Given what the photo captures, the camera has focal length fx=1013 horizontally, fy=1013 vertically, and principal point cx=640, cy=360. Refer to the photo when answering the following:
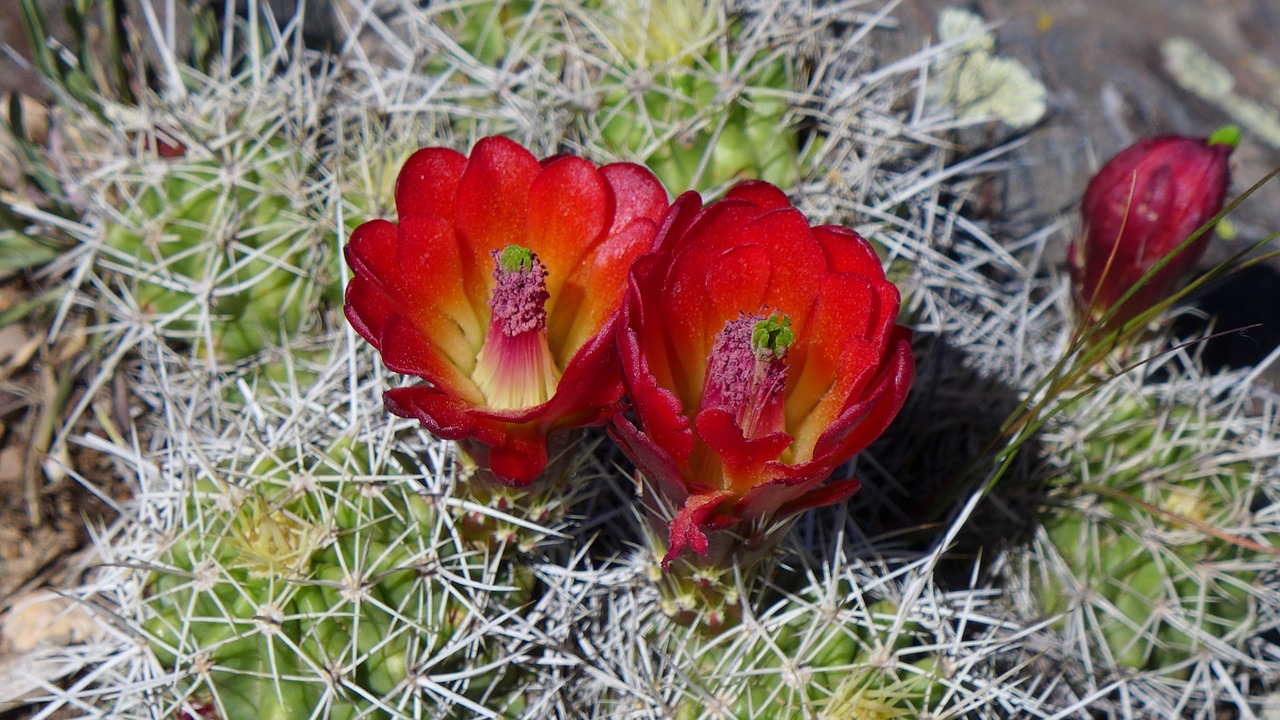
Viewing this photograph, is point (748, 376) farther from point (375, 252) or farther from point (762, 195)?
point (375, 252)

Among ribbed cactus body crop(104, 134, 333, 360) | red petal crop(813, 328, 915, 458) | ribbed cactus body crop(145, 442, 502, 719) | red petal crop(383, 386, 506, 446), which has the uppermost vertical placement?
red petal crop(813, 328, 915, 458)

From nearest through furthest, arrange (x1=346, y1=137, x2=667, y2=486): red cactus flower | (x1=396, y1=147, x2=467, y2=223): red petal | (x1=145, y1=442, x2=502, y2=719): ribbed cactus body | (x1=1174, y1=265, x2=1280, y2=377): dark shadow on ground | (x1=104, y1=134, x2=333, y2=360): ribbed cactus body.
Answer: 1. (x1=346, y1=137, x2=667, y2=486): red cactus flower
2. (x1=396, y1=147, x2=467, y2=223): red petal
3. (x1=145, y1=442, x2=502, y2=719): ribbed cactus body
4. (x1=104, y1=134, x2=333, y2=360): ribbed cactus body
5. (x1=1174, y1=265, x2=1280, y2=377): dark shadow on ground

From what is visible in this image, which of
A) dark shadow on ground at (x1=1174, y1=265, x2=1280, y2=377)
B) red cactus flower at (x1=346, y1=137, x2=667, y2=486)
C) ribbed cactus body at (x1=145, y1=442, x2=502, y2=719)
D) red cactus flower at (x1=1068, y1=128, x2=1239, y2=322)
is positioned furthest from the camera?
dark shadow on ground at (x1=1174, y1=265, x2=1280, y2=377)

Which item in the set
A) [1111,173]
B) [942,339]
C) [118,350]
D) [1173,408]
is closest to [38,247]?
[118,350]

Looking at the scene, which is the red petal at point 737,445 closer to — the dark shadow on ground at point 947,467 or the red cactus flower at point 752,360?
the red cactus flower at point 752,360

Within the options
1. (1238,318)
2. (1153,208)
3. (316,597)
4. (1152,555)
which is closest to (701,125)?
(1153,208)

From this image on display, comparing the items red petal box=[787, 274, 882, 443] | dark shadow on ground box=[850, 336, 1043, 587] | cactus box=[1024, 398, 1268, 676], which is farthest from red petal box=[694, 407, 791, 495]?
cactus box=[1024, 398, 1268, 676]

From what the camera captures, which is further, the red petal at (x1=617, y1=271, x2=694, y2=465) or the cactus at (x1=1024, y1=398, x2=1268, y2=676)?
the cactus at (x1=1024, y1=398, x2=1268, y2=676)

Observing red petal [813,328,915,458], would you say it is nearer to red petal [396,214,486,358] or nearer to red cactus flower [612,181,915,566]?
red cactus flower [612,181,915,566]

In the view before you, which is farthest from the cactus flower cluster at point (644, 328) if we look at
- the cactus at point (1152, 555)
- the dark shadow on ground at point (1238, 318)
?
the dark shadow on ground at point (1238, 318)
